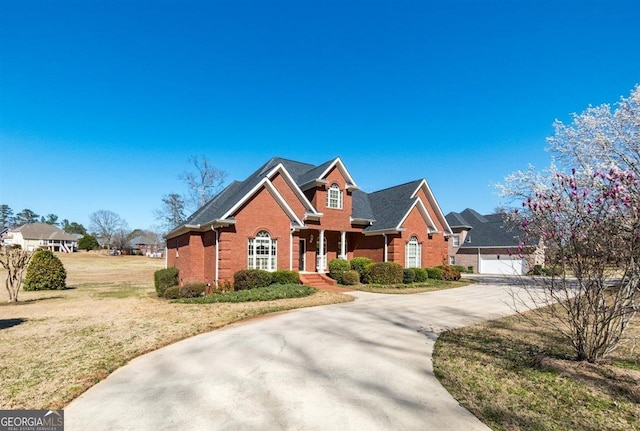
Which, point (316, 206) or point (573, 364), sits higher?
point (316, 206)

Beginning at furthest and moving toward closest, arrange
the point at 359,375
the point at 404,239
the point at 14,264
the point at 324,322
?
Result: the point at 404,239, the point at 14,264, the point at 324,322, the point at 359,375

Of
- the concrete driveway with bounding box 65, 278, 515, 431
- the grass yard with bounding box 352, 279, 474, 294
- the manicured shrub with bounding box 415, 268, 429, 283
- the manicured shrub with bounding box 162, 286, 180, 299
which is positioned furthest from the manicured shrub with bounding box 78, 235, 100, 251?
the concrete driveway with bounding box 65, 278, 515, 431

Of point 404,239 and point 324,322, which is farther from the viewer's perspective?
point 404,239

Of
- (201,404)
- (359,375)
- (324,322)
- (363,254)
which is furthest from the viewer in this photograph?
(363,254)

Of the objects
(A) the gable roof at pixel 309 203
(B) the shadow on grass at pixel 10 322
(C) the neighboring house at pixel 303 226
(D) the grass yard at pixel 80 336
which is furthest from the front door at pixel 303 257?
(B) the shadow on grass at pixel 10 322

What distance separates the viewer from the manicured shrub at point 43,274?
22641mm

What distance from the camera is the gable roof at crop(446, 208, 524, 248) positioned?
3781 cm

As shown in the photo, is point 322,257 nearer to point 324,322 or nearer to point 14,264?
point 324,322

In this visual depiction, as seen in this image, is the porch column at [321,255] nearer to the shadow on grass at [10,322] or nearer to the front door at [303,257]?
the front door at [303,257]

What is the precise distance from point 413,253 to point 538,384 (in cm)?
1986

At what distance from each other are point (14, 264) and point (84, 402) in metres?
15.9

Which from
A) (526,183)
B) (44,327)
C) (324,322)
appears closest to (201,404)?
(324,322)

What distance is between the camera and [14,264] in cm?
1622

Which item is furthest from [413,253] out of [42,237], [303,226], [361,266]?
[42,237]
